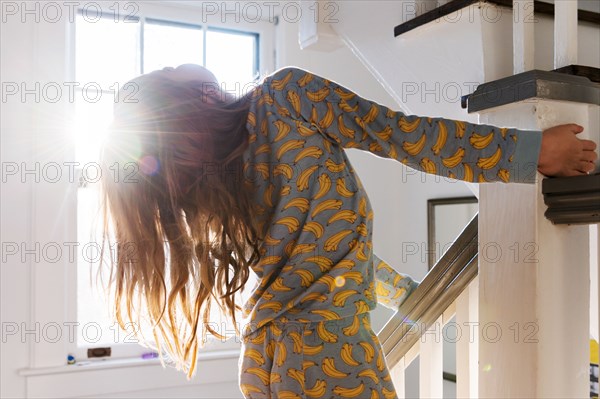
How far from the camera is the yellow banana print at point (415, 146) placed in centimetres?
93

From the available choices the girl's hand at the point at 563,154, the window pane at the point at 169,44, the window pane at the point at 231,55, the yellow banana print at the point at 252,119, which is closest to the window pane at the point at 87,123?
the window pane at the point at 169,44

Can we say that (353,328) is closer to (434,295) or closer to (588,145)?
(434,295)

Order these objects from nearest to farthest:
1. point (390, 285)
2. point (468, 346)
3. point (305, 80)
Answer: point (305, 80) < point (468, 346) < point (390, 285)

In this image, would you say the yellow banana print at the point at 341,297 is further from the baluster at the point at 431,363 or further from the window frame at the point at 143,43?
the window frame at the point at 143,43

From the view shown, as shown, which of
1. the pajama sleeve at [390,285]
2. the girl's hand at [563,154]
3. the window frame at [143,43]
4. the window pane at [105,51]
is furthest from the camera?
the window pane at [105,51]

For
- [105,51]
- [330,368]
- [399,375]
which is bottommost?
[399,375]

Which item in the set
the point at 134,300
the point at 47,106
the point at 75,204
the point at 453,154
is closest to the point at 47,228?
the point at 75,204

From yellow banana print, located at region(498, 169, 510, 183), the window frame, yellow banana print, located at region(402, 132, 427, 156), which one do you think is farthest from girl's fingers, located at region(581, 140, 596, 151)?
the window frame

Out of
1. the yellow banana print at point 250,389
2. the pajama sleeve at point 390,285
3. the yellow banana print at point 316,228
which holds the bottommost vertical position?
the yellow banana print at point 250,389

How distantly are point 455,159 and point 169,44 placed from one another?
2150 mm

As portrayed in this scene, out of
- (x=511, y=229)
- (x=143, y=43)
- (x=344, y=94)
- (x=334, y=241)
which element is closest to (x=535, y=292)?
(x=511, y=229)

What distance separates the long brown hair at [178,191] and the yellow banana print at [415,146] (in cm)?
25

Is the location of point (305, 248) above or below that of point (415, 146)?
below

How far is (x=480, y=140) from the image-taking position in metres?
0.90
